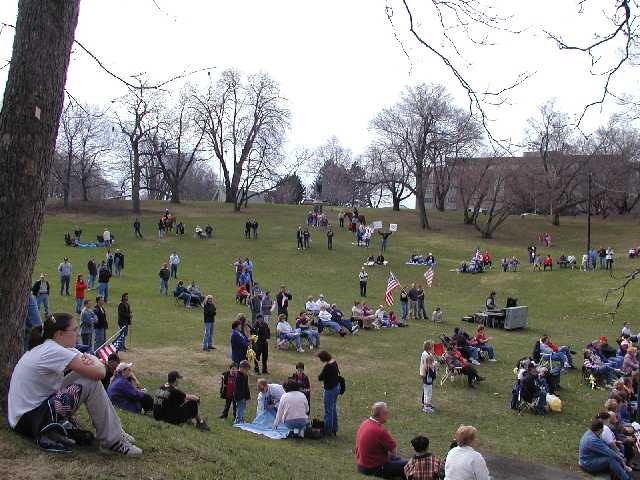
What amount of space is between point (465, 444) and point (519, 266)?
3587 cm

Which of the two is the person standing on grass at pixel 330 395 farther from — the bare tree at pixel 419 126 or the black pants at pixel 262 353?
the bare tree at pixel 419 126

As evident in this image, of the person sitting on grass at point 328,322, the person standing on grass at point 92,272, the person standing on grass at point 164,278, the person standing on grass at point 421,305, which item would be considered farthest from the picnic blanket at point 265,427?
the person standing on grass at point 92,272

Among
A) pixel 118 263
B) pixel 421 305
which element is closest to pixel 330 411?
pixel 421 305

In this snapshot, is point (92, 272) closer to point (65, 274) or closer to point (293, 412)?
point (65, 274)

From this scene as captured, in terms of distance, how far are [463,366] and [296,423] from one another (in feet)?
20.5

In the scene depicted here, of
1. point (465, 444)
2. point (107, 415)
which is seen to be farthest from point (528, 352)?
point (107, 415)

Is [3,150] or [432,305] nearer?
[3,150]

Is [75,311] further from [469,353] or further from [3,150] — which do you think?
[3,150]

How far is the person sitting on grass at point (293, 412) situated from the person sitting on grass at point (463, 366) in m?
5.99

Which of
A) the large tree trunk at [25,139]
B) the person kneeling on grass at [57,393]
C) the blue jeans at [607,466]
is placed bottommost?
the blue jeans at [607,466]

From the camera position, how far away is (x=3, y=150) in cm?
572

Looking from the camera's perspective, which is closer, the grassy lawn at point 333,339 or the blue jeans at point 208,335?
the grassy lawn at point 333,339

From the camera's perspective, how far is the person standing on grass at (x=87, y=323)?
51.3 ft

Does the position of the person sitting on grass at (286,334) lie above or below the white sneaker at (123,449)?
below
